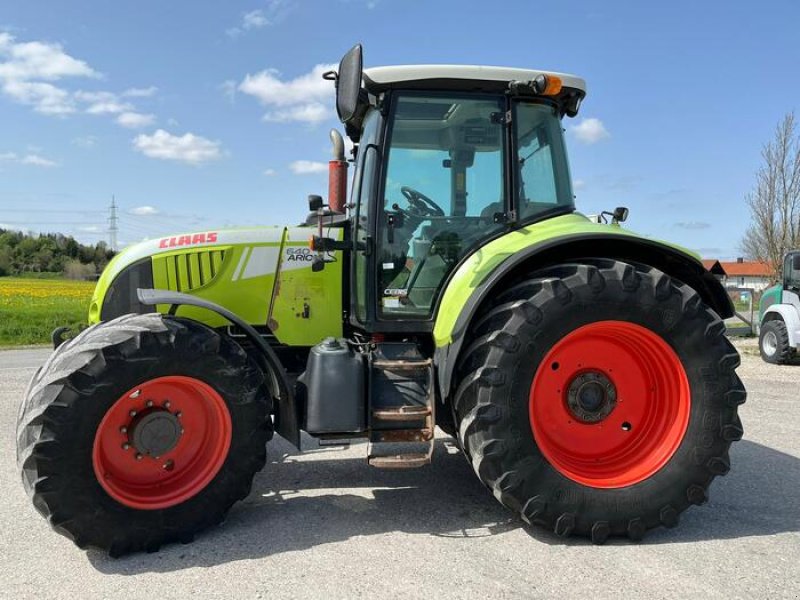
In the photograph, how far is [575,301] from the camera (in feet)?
11.1

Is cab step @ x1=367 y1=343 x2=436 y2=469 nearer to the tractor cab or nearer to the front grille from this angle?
the tractor cab

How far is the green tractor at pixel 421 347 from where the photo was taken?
3.22 meters

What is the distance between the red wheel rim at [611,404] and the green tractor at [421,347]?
1 centimetres

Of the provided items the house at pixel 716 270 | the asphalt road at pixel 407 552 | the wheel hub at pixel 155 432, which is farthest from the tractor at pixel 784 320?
the wheel hub at pixel 155 432

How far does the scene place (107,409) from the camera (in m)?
3.12

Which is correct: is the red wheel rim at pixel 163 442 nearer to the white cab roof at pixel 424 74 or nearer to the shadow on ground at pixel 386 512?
the shadow on ground at pixel 386 512

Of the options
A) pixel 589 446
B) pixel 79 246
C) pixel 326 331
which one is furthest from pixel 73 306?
pixel 79 246

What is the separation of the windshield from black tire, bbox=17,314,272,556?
1043 mm

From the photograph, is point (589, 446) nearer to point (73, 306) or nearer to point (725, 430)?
point (725, 430)

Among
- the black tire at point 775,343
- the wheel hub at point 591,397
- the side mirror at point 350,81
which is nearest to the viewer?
the side mirror at point 350,81

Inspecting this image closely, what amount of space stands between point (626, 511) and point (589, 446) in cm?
42

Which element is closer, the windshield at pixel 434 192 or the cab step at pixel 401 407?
the cab step at pixel 401 407

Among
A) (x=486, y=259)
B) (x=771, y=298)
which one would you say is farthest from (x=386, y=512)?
(x=771, y=298)

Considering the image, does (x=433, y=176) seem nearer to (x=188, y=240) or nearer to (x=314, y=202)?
(x=314, y=202)
